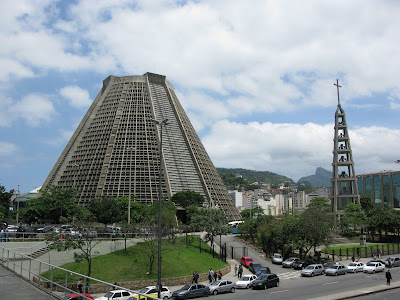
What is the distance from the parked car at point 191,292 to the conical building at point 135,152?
52.2 m

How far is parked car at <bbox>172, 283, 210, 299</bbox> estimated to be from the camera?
27.4m

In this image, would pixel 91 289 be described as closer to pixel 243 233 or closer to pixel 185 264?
pixel 185 264

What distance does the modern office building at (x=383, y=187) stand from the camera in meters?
126

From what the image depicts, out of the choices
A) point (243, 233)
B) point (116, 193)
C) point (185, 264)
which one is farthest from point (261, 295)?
point (116, 193)

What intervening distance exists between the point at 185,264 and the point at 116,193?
152 feet

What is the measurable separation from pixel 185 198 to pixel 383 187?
292ft

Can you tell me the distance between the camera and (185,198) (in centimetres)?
7781

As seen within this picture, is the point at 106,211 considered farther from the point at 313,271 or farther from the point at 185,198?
the point at 313,271

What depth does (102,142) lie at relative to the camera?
89.4m

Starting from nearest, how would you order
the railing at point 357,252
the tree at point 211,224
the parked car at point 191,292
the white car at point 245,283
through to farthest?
the parked car at point 191,292
the white car at point 245,283
the tree at point 211,224
the railing at point 357,252

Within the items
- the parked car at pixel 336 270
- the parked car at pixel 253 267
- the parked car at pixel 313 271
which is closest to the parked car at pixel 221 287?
the parked car at pixel 253 267

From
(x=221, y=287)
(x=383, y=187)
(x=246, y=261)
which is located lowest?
(x=246, y=261)

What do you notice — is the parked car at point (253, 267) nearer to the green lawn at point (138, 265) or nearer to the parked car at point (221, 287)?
the green lawn at point (138, 265)

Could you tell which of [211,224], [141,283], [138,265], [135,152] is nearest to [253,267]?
[211,224]
